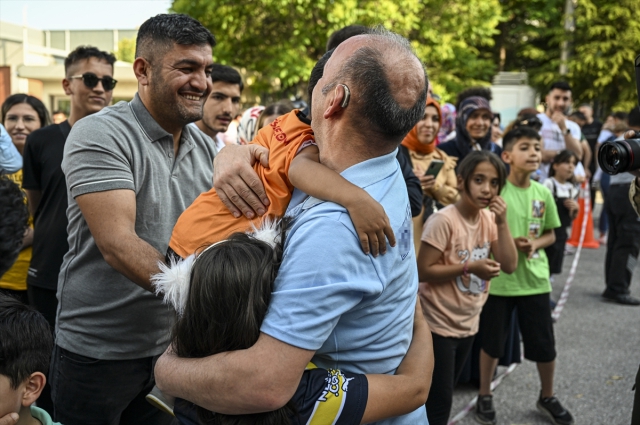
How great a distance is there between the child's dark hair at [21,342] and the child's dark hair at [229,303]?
2.27 feet

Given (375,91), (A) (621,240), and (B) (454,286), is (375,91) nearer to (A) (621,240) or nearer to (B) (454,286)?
(B) (454,286)

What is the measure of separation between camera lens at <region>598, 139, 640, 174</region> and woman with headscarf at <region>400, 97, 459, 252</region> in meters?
2.24

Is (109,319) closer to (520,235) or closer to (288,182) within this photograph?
(288,182)

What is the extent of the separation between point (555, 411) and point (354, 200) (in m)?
3.55

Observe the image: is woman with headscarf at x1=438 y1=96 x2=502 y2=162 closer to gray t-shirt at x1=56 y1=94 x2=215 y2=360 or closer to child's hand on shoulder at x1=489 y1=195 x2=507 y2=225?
child's hand on shoulder at x1=489 y1=195 x2=507 y2=225

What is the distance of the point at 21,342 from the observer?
1.93 meters

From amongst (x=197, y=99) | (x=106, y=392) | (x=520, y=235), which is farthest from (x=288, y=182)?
(x=520, y=235)

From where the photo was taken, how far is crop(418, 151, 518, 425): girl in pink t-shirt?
3752 mm

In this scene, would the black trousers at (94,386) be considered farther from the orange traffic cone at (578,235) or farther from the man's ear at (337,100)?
the orange traffic cone at (578,235)

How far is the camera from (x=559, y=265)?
6.50 meters

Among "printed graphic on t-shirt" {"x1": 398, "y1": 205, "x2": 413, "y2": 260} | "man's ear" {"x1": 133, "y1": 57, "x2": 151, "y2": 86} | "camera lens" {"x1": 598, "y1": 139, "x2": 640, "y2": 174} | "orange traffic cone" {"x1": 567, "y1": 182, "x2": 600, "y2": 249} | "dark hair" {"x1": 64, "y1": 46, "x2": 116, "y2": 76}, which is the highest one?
"dark hair" {"x1": 64, "y1": 46, "x2": 116, "y2": 76}

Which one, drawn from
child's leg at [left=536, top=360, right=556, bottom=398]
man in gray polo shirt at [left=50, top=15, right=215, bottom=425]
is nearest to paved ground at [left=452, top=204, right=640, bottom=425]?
child's leg at [left=536, top=360, right=556, bottom=398]

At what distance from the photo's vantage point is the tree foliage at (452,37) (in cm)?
1744

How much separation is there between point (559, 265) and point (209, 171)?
4.85 meters
